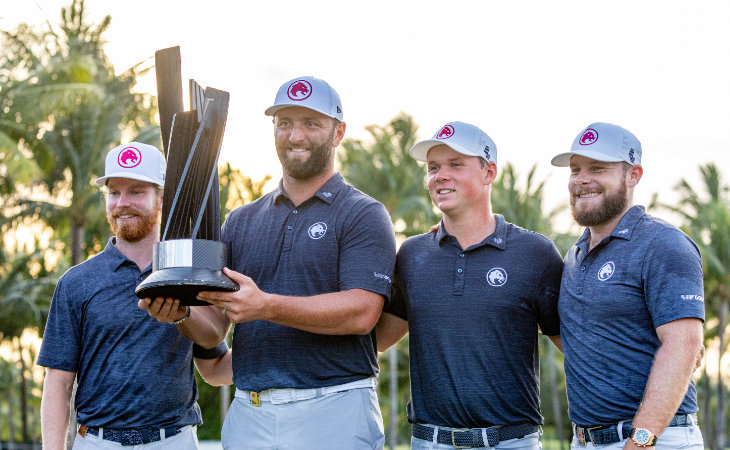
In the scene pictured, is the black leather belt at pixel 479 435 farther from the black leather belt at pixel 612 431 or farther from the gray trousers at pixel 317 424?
the gray trousers at pixel 317 424

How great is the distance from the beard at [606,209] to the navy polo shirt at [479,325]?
0.46 meters

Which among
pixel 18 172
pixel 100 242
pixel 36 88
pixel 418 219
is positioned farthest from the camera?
pixel 418 219

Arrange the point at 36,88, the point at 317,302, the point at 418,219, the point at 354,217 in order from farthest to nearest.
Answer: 1. the point at 418,219
2. the point at 36,88
3. the point at 354,217
4. the point at 317,302

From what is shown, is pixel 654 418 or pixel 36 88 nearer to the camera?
pixel 654 418

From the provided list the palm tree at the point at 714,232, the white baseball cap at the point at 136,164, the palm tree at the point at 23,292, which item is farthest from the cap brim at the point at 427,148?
the palm tree at the point at 714,232

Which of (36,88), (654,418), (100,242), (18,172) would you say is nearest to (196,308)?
(654,418)

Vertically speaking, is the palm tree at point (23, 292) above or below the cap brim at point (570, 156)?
below

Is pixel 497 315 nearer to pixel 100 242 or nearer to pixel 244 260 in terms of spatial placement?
pixel 244 260

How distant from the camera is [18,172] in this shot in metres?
27.8

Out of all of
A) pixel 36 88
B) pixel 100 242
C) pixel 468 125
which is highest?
pixel 36 88

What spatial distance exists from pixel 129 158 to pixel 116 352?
4.17 ft

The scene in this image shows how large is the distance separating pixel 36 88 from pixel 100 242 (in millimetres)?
9602

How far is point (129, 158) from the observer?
574cm

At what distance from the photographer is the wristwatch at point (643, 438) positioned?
16.1 ft
